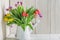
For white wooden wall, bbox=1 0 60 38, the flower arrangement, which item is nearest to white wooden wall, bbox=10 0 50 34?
white wooden wall, bbox=1 0 60 38

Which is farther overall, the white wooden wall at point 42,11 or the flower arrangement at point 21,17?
the white wooden wall at point 42,11

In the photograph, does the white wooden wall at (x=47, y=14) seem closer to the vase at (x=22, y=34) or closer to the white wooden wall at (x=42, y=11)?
the white wooden wall at (x=42, y=11)

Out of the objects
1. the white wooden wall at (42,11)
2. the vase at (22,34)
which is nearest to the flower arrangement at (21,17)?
the vase at (22,34)

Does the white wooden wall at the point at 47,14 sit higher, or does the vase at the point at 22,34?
the white wooden wall at the point at 47,14

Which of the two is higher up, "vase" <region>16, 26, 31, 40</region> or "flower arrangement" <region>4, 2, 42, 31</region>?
"flower arrangement" <region>4, 2, 42, 31</region>

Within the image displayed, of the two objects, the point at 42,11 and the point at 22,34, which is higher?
the point at 42,11

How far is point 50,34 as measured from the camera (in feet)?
5.47

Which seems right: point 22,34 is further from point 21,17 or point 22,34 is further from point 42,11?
point 42,11

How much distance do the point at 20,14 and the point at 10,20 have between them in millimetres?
107

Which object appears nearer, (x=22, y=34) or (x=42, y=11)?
(x=22, y=34)

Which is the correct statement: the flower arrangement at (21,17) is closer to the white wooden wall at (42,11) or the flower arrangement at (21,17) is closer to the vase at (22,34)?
the vase at (22,34)

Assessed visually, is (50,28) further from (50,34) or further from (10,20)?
(10,20)

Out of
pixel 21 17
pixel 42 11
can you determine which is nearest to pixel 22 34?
pixel 21 17

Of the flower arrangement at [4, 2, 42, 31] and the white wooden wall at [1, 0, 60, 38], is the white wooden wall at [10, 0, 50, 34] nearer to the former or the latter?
the white wooden wall at [1, 0, 60, 38]
